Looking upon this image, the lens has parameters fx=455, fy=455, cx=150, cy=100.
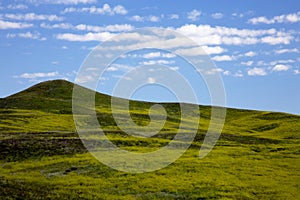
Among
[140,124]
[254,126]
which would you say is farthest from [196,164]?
[254,126]

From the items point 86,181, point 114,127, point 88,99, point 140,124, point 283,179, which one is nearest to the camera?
point 86,181

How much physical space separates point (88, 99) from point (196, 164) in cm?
12442

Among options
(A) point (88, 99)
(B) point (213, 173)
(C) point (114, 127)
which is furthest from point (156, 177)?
(A) point (88, 99)

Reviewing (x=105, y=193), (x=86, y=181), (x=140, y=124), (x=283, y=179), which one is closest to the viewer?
(x=105, y=193)

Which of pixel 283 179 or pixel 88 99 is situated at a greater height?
pixel 88 99

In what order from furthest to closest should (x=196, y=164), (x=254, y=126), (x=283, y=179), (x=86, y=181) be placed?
1. (x=254, y=126)
2. (x=196, y=164)
3. (x=283, y=179)
4. (x=86, y=181)

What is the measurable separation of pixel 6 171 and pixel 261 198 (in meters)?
30.6

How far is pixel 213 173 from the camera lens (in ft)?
185

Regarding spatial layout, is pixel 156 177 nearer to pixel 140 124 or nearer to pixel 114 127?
pixel 114 127

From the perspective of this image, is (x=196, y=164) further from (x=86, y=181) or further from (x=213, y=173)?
(x=86, y=181)

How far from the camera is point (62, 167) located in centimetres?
5766

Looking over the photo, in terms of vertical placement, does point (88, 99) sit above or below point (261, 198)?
above

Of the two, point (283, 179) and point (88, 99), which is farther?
point (88, 99)

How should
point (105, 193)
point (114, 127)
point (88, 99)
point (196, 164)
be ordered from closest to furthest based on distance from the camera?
point (105, 193)
point (196, 164)
point (114, 127)
point (88, 99)
